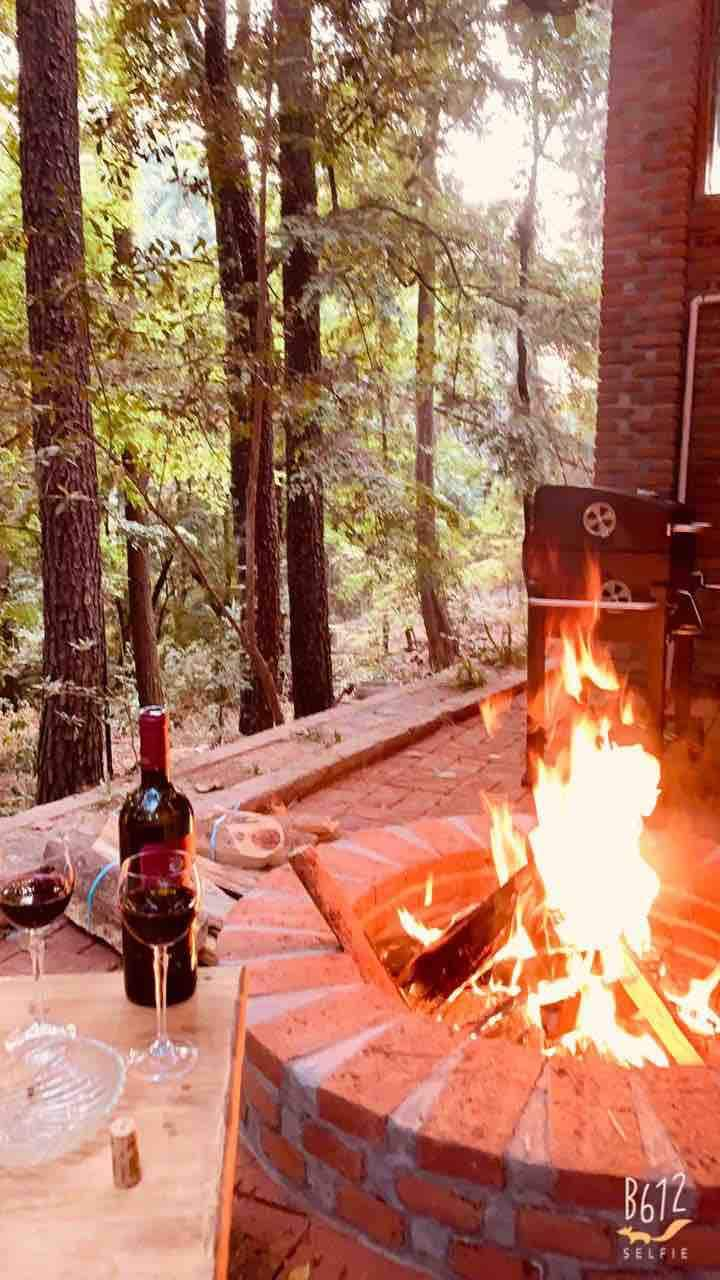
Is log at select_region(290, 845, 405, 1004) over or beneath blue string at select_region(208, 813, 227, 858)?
over

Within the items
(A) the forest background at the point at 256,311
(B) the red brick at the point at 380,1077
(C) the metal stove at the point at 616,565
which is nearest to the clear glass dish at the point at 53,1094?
(B) the red brick at the point at 380,1077

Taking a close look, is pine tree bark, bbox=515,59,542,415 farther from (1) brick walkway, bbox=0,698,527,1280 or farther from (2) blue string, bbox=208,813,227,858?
(2) blue string, bbox=208,813,227,858

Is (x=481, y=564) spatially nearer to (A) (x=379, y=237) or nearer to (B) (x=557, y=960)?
(A) (x=379, y=237)

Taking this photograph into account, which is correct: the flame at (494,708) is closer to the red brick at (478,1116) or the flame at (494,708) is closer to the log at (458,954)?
the log at (458,954)

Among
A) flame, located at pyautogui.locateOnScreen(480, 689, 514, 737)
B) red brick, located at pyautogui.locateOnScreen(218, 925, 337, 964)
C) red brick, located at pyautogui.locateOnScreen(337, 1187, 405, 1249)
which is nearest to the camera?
red brick, located at pyautogui.locateOnScreen(337, 1187, 405, 1249)

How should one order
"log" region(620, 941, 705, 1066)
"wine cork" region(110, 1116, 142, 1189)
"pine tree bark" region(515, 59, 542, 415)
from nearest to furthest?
"wine cork" region(110, 1116, 142, 1189), "log" region(620, 941, 705, 1066), "pine tree bark" region(515, 59, 542, 415)

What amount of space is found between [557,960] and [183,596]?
11.6 m

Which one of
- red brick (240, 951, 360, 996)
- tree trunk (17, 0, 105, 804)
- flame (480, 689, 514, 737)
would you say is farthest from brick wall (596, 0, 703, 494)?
red brick (240, 951, 360, 996)

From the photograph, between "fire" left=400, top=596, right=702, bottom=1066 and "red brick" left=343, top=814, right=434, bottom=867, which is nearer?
"fire" left=400, top=596, right=702, bottom=1066

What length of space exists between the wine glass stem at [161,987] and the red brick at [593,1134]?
0.72 m

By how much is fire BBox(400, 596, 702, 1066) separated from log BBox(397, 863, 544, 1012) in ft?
0.09

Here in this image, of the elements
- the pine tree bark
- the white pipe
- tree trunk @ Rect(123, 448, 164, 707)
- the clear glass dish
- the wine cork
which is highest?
the pine tree bark

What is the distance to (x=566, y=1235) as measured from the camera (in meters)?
1.64

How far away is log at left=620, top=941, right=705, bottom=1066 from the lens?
2068mm
